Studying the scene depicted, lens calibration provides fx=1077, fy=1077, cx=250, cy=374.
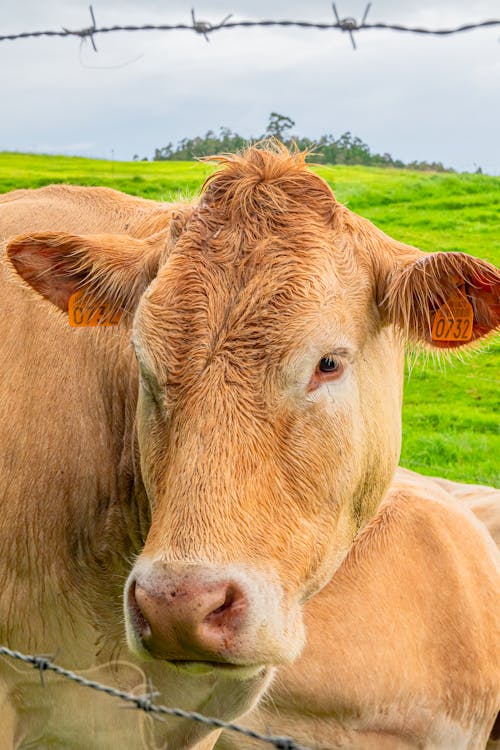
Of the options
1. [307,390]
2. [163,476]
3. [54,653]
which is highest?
[307,390]

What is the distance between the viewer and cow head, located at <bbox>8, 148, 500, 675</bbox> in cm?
305

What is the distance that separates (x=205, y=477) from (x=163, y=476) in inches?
13.2

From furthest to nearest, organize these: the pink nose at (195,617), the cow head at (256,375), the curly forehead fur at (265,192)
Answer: the curly forehead fur at (265,192) → the cow head at (256,375) → the pink nose at (195,617)

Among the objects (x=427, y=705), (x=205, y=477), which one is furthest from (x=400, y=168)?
(x=205, y=477)

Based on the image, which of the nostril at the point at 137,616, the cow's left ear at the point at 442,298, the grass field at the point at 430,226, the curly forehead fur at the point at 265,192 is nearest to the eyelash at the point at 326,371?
the cow's left ear at the point at 442,298

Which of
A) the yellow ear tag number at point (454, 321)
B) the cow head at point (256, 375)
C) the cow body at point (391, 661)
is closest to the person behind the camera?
the cow head at point (256, 375)

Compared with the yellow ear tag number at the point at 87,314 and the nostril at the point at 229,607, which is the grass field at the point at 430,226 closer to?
the yellow ear tag number at the point at 87,314

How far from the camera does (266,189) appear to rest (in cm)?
374

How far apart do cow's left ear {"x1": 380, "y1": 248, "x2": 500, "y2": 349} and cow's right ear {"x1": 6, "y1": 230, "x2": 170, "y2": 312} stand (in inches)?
35.0

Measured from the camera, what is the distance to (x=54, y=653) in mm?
4180

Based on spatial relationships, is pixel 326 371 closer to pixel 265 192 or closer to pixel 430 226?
pixel 265 192

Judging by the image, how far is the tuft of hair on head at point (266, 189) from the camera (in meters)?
3.68

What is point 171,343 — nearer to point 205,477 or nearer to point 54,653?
point 205,477

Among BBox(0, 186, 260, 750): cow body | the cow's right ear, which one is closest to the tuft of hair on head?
the cow's right ear
